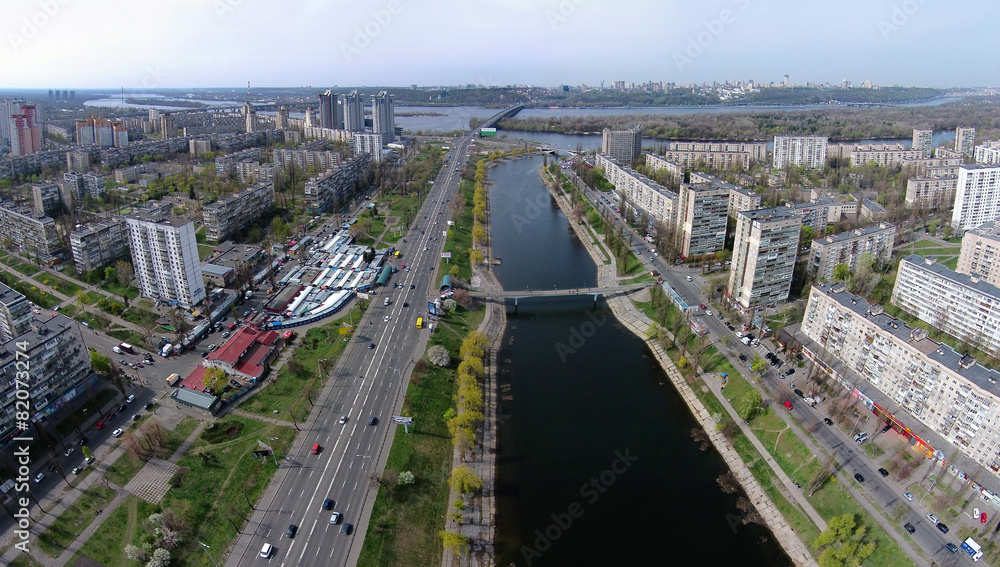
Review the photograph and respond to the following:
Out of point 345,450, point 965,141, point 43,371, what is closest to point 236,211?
point 43,371

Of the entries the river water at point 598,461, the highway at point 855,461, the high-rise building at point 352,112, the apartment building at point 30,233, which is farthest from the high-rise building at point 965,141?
the apartment building at point 30,233

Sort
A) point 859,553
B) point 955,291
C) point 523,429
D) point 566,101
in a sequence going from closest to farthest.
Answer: point 859,553 → point 523,429 → point 955,291 → point 566,101

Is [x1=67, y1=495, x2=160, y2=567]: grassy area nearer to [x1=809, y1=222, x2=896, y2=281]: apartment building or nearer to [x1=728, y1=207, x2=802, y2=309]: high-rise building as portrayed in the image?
[x1=728, y1=207, x2=802, y2=309]: high-rise building

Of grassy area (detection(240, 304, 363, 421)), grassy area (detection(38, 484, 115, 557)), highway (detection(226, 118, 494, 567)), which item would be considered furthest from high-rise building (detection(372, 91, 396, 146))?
grassy area (detection(38, 484, 115, 557))

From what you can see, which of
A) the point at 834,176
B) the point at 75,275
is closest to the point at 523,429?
the point at 75,275

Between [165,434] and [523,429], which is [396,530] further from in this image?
[165,434]

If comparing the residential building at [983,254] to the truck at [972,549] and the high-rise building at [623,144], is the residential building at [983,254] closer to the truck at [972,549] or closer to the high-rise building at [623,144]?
the truck at [972,549]
